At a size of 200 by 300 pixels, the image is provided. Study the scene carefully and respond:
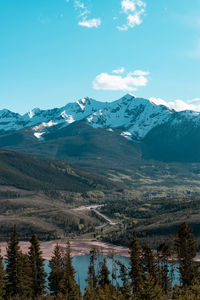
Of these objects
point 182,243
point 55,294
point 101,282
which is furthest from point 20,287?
point 182,243

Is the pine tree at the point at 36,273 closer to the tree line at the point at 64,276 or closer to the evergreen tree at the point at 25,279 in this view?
the tree line at the point at 64,276

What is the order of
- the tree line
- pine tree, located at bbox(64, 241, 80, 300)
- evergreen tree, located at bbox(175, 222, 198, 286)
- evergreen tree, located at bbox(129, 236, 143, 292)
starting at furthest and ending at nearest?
evergreen tree, located at bbox(175, 222, 198, 286) → evergreen tree, located at bbox(129, 236, 143, 292) → pine tree, located at bbox(64, 241, 80, 300) → the tree line

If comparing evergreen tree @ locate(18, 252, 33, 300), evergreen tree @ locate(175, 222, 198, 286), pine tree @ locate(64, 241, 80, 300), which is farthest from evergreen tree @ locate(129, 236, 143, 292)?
evergreen tree @ locate(18, 252, 33, 300)

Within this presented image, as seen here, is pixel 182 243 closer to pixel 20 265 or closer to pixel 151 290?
pixel 151 290

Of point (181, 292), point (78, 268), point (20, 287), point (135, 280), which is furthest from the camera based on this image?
point (78, 268)

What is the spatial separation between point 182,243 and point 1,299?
162 ft

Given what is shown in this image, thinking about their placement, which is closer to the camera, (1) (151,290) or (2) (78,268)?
(1) (151,290)

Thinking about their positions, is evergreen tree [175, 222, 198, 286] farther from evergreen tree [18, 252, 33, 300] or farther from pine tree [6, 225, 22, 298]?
pine tree [6, 225, 22, 298]

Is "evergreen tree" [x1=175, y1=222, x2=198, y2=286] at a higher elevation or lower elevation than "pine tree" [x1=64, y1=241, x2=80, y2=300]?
higher

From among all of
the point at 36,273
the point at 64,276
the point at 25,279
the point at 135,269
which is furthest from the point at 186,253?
the point at 25,279

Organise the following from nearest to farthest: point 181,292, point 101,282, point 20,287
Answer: point 181,292 → point 20,287 → point 101,282

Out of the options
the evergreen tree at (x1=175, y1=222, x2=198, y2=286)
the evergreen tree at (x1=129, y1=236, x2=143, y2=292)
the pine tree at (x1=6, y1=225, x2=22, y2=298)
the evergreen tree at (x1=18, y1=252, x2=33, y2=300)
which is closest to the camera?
the pine tree at (x1=6, y1=225, x2=22, y2=298)

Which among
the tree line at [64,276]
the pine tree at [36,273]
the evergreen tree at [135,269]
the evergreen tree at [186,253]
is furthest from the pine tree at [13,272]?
the evergreen tree at [186,253]

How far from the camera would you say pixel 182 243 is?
10381 centimetres
